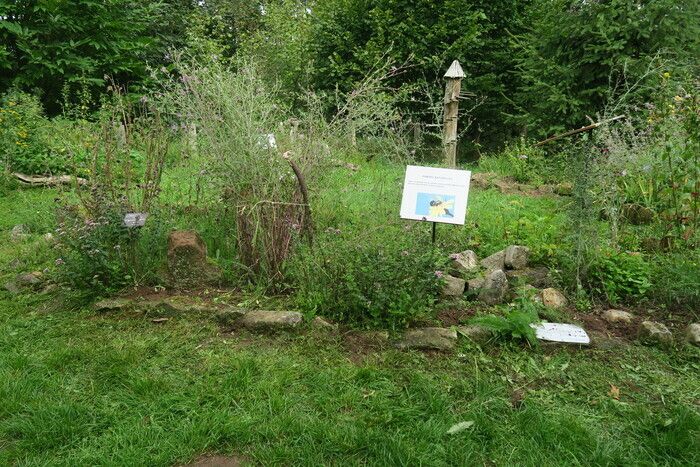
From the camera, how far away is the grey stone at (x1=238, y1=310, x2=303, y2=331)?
348 cm

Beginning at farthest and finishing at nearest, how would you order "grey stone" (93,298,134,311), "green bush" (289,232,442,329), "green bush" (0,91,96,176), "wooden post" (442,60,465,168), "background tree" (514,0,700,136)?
"background tree" (514,0,700,136) → "green bush" (0,91,96,176) → "wooden post" (442,60,465,168) → "grey stone" (93,298,134,311) → "green bush" (289,232,442,329)

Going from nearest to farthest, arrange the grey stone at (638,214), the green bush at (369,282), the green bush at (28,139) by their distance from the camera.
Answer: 1. the green bush at (369,282)
2. the grey stone at (638,214)
3. the green bush at (28,139)

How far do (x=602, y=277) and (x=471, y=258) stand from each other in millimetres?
1003

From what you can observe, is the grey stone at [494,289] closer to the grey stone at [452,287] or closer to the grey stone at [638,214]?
the grey stone at [452,287]

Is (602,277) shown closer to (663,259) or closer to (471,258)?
(663,259)

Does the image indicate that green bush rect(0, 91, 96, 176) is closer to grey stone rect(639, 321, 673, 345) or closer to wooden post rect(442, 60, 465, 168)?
wooden post rect(442, 60, 465, 168)

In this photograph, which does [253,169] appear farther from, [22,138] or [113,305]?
[22,138]

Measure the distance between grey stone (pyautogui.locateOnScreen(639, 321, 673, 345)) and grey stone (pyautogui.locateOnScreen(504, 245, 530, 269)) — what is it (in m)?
1.11

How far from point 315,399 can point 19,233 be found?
4628 mm

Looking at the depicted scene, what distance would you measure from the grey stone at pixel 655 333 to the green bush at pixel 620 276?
17.2 inches

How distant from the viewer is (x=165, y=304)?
12.4 ft

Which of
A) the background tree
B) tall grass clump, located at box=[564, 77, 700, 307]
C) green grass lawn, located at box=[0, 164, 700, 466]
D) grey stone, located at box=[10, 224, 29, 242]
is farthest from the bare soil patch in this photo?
the background tree

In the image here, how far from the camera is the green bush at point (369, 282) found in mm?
3424

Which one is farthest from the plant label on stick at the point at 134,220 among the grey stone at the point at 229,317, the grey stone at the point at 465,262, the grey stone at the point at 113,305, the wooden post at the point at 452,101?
the wooden post at the point at 452,101
